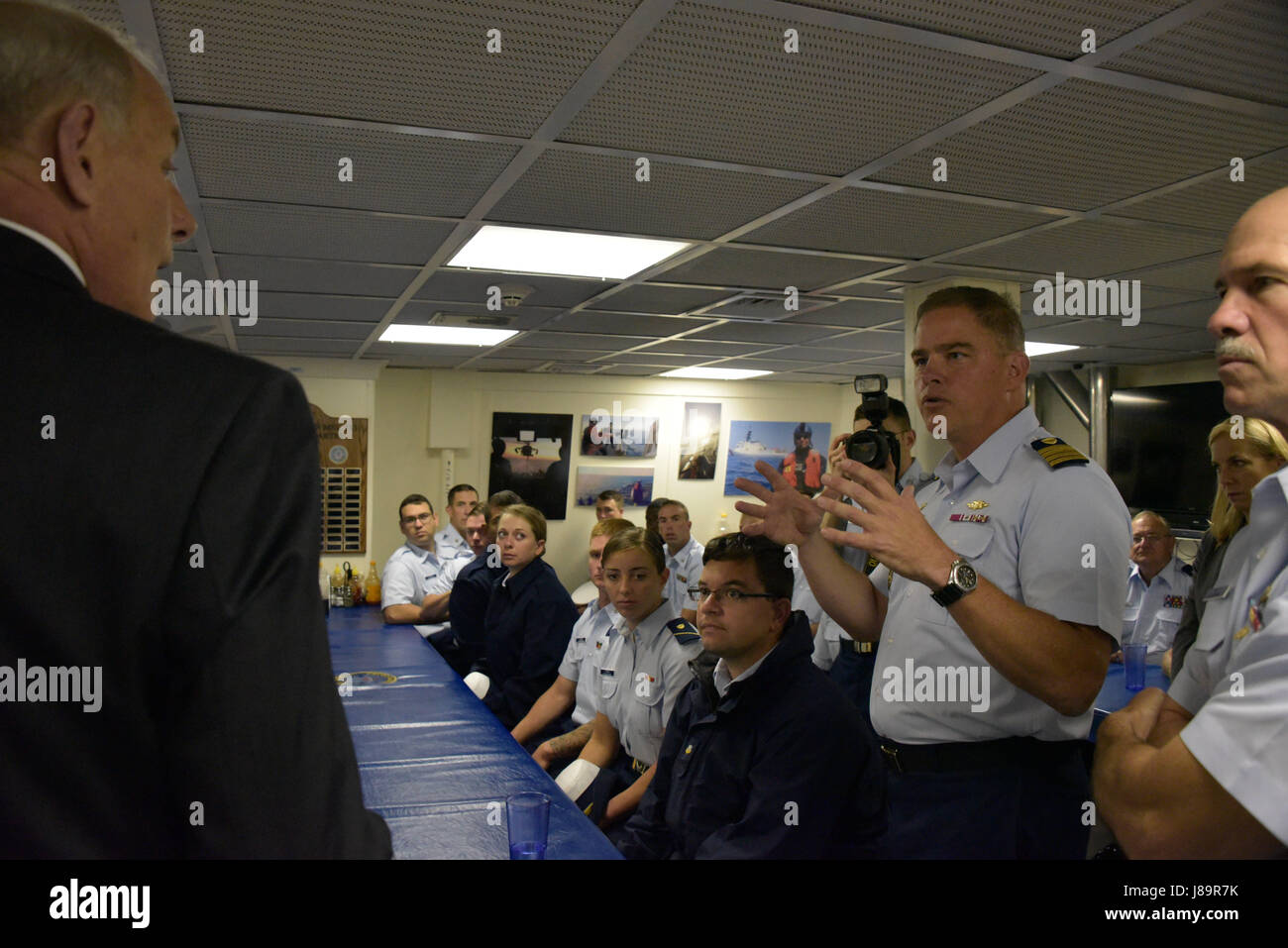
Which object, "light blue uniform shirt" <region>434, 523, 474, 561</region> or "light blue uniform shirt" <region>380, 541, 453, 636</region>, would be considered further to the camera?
"light blue uniform shirt" <region>434, 523, 474, 561</region>

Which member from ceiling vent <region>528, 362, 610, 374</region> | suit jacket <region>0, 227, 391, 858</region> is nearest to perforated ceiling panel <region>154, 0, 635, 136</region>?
suit jacket <region>0, 227, 391, 858</region>

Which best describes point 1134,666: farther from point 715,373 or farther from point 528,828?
point 715,373

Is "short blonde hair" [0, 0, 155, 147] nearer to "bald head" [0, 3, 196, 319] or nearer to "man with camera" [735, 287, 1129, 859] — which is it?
"bald head" [0, 3, 196, 319]

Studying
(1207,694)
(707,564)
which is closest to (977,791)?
(1207,694)

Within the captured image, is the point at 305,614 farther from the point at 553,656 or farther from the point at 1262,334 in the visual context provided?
the point at 553,656

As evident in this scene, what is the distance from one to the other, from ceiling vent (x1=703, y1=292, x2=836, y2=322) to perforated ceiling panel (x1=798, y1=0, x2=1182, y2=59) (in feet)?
8.30

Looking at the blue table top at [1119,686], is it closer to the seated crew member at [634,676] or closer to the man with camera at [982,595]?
the seated crew member at [634,676]

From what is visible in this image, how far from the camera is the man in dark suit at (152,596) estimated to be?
56 cm

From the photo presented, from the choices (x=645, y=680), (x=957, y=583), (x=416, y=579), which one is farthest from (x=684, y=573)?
(x=957, y=583)

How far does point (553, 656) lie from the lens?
12.6ft

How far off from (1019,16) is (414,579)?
4698mm

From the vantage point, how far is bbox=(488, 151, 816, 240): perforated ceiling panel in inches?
A: 101

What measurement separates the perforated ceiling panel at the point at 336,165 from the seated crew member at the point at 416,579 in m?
2.73

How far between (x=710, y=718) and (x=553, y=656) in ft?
5.87
